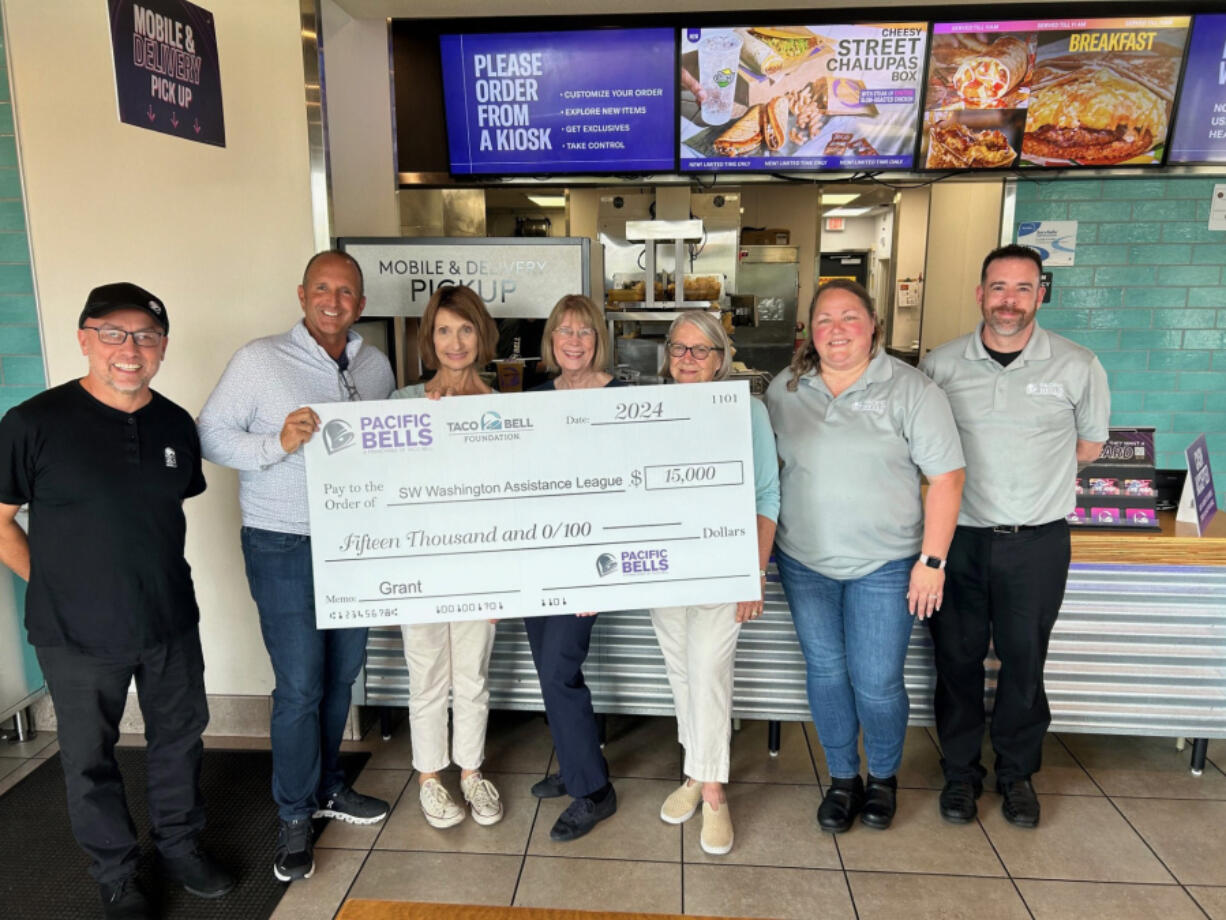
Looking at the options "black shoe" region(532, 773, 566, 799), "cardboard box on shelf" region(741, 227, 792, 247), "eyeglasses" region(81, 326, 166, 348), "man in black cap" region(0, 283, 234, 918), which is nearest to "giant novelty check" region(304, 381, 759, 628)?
"man in black cap" region(0, 283, 234, 918)

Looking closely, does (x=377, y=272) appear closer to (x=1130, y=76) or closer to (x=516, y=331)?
(x=516, y=331)

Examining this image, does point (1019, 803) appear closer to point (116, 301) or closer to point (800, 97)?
point (116, 301)

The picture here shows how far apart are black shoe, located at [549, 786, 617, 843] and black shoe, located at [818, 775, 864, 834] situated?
2.23 feet

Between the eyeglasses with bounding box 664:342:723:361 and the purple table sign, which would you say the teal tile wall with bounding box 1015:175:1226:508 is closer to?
the purple table sign

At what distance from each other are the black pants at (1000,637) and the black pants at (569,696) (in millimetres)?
1129

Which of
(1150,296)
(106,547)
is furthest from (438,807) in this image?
(1150,296)

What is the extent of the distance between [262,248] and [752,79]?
234cm

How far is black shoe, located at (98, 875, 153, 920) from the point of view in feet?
7.36

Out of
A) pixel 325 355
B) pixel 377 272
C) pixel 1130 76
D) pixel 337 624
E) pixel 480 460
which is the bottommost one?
pixel 337 624

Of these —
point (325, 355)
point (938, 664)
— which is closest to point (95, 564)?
point (325, 355)

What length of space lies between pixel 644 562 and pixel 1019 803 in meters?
1.46

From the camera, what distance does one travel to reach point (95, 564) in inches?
82.4

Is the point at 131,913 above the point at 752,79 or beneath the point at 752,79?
beneath

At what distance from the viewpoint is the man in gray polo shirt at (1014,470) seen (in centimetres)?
248
